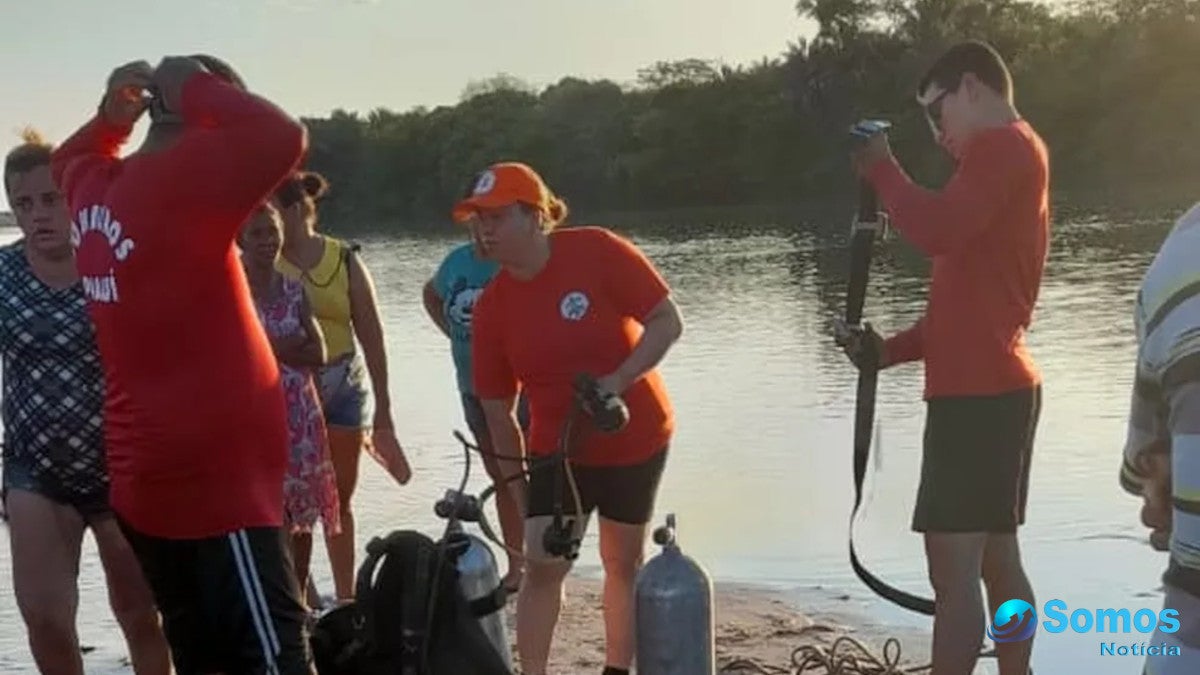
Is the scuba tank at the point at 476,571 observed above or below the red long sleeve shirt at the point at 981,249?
below

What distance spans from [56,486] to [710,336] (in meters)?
14.4

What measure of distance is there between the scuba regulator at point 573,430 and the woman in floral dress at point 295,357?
115 cm

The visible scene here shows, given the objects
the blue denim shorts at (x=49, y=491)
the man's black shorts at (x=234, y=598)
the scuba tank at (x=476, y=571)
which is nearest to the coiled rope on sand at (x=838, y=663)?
the scuba tank at (x=476, y=571)

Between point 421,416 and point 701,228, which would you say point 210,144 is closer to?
point 421,416

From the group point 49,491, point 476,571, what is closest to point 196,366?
point 476,571

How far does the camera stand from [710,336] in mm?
18766

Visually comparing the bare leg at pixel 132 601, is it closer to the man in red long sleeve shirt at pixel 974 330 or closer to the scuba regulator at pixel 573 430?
the scuba regulator at pixel 573 430

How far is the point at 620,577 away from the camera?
5.05 metres

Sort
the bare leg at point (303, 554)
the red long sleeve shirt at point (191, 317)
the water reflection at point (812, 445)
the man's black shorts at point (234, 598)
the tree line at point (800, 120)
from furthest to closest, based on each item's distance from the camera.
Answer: the tree line at point (800, 120) < the water reflection at point (812, 445) < the bare leg at point (303, 554) < the man's black shorts at point (234, 598) < the red long sleeve shirt at point (191, 317)

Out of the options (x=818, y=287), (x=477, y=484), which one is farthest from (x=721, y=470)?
(x=818, y=287)

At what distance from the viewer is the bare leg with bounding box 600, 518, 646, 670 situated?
500cm

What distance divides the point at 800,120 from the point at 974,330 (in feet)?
216

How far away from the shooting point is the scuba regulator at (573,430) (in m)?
4.59

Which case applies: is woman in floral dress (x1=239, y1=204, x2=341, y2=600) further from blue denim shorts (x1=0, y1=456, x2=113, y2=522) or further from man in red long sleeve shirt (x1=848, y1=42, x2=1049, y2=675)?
man in red long sleeve shirt (x1=848, y1=42, x2=1049, y2=675)
